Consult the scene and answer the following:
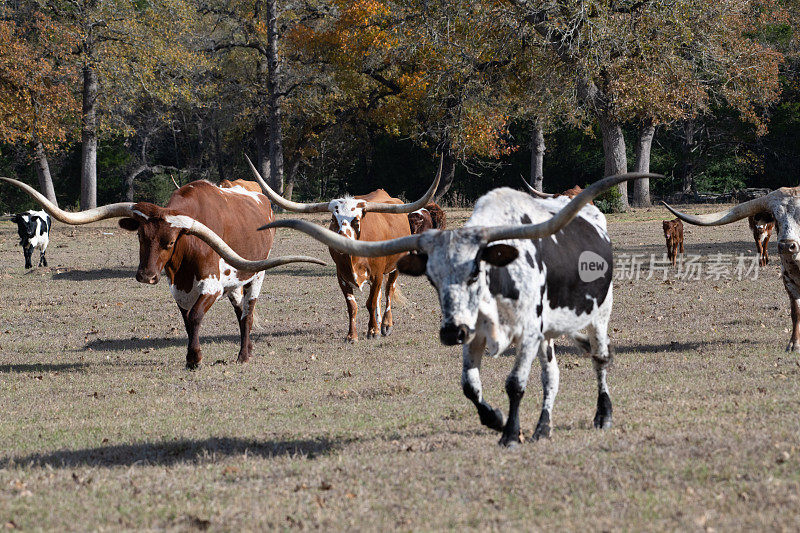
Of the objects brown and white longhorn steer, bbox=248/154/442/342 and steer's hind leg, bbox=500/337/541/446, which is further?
brown and white longhorn steer, bbox=248/154/442/342

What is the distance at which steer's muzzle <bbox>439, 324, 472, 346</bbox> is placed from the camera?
571cm

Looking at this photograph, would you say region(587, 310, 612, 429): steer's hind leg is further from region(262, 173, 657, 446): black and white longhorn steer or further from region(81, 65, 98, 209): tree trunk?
region(81, 65, 98, 209): tree trunk

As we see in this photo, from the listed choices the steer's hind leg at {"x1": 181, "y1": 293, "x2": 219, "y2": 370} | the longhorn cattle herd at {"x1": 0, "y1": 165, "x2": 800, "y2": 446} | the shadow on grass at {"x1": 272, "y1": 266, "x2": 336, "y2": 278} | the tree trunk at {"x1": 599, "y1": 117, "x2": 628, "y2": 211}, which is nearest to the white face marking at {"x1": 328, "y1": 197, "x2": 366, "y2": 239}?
the longhorn cattle herd at {"x1": 0, "y1": 165, "x2": 800, "y2": 446}

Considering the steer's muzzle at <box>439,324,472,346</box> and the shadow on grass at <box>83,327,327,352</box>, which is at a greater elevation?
the steer's muzzle at <box>439,324,472,346</box>

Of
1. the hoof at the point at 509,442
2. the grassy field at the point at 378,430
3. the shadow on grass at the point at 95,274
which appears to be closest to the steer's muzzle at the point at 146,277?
the grassy field at the point at 378,430

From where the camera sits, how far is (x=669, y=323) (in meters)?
12.6

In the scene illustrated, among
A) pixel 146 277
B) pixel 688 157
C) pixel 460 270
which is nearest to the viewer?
pixel 460 270

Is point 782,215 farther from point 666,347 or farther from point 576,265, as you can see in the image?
point 576,265

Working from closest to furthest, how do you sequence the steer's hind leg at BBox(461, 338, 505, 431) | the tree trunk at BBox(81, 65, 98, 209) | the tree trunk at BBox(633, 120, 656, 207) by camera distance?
the steer's hind leg at BBox(461, 338, 505, 431), the tree trunk at BBox(81, 65, 98, 209), the tree trunk at BBox(633, 120, 656, 207)

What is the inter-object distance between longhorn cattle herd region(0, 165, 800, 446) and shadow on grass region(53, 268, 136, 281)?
400 inches

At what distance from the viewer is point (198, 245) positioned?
404 inches

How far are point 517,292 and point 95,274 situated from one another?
16950 millimetres

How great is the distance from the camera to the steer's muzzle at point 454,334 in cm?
571

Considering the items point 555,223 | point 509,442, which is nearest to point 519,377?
point 509,442
